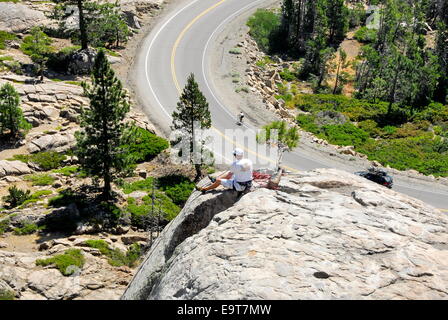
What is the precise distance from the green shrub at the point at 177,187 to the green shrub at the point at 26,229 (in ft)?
32.3

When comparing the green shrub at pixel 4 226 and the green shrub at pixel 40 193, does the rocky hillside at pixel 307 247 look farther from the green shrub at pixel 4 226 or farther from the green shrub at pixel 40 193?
the green shrub at pixel 40 193

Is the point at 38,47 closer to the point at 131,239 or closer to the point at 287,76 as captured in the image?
the point at 131,239

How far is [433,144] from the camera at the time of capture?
49219 millimetres

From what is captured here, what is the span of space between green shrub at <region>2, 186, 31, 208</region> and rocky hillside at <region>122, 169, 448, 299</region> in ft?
57.4

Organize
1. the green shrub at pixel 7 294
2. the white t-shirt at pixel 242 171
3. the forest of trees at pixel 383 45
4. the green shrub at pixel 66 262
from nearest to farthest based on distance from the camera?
the white t-shirt at pixel 242 171, the green shrub at pixel 7 294, the green shrub at pixel 66 262, the forest of trees at pixel 383 45

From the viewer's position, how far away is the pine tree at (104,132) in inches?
1184

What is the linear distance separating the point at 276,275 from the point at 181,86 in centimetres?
4274

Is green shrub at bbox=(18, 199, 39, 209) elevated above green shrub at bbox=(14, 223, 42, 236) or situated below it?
above

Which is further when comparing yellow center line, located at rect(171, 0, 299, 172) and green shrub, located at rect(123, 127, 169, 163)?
yellow center line, located at rect(171, 0, 299, 172)

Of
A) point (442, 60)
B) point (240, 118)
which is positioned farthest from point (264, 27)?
point (240, 118)

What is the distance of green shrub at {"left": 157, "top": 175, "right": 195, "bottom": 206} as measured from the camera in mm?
34094

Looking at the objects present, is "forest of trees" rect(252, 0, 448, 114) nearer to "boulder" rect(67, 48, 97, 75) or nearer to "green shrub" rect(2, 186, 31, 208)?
"boulder" rect(67, 48, 97, 75)

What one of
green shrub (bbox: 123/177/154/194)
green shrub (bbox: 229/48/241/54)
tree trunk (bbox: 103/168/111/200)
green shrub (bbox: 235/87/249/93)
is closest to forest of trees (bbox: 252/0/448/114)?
green shrub (bbox: 229/48/241/54)

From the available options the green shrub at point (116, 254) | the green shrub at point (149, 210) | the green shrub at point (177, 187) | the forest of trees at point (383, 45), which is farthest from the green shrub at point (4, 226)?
the forest of trees at point (383, 45)
